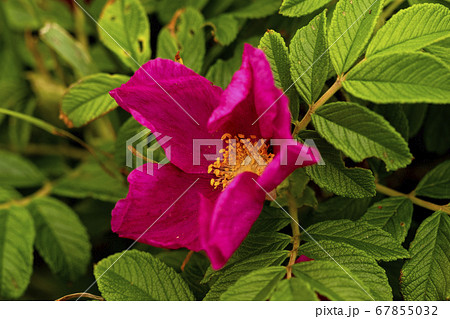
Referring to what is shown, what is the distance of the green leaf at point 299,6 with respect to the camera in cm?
55

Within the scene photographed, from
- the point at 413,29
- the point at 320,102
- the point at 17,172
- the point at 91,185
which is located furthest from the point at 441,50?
the point at 17,172

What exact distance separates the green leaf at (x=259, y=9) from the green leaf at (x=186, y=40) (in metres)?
0.07

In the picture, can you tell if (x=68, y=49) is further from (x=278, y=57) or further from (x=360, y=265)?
(x=360, y=265)

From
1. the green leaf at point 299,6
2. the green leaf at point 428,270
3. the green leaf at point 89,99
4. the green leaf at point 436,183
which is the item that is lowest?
the green leaf at point 428,270

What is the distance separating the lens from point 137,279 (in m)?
0.59

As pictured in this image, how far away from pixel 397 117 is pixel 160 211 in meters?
0.34

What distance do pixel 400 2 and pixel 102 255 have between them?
672 millimetres

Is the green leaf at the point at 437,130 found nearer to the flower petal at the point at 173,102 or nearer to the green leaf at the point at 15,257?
the flower petal at the point at 173,102

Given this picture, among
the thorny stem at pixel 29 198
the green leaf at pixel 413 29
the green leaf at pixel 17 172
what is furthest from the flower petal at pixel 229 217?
the green leaf at pixel 17 172

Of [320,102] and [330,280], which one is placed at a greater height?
[320,102]

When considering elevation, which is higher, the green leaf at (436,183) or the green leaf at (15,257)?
the green leaf at (436,183)

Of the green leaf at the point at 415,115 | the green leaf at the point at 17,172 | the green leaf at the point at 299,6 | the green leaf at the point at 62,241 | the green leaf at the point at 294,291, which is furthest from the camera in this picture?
the green leaf at the point at 17,172
